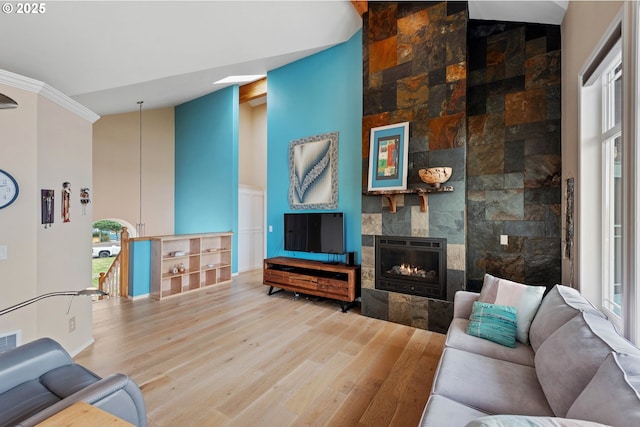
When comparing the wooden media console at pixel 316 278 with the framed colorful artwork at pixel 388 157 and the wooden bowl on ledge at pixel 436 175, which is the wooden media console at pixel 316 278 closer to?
the framed colorful artwork at pixel 388 157

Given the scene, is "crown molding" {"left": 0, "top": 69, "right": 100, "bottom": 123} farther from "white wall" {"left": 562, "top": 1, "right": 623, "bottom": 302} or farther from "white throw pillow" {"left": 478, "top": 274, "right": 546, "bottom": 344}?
"white wall" {"left": 562, "top": 1, "right": 623, "bottom": 302}

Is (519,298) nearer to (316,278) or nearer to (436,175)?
(436,175)

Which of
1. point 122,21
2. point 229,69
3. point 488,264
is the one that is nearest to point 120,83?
point 122,21

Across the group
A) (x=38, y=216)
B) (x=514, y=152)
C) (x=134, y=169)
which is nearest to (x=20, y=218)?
(x=38, y=216)

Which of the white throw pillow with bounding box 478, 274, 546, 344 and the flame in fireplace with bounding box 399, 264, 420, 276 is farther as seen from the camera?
the flame in fireplace with bounding box 399, 264, 420, 276

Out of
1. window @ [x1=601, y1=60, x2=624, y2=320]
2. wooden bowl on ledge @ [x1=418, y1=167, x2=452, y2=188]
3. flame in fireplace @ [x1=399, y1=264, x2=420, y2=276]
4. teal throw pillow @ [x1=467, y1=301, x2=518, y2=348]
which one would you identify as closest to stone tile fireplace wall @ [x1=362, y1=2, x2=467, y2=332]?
wooden bowl on ledge @ [x1=418, y1=167, x2=452, y2=188]

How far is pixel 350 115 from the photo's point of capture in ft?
13.8

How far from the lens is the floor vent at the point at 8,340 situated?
6.89 ft

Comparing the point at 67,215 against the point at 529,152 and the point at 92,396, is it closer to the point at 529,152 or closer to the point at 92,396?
the point at 92,396

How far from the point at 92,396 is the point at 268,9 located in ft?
13.1

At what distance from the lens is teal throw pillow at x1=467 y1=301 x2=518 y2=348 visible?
6.28 ft

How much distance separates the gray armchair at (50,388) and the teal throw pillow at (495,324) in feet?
7.10

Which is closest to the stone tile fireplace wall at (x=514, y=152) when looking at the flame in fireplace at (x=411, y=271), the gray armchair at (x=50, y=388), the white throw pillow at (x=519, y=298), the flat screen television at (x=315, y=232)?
the flame in fireplace at (x=411, y=271)

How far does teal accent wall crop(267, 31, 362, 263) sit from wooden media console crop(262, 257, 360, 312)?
0.33m
